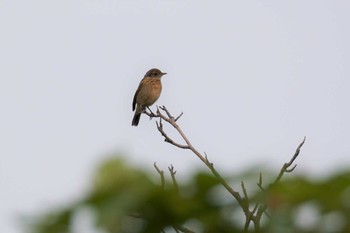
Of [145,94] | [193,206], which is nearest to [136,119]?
[145,94]

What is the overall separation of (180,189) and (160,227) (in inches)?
3.0

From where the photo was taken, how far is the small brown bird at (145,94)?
18.0m

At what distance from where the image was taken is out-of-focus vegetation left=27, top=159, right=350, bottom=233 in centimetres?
89

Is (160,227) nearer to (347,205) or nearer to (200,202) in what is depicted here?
(200,202)

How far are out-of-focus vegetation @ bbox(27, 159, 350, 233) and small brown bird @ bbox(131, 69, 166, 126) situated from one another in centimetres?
1680

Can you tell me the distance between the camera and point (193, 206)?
3.13 ft

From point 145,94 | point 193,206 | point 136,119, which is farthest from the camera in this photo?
point 136,119

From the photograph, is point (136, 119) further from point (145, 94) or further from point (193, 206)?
point (193, 206)

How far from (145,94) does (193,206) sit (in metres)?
17.2

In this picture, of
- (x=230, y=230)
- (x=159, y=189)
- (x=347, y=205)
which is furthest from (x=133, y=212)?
(x=347, y=205)

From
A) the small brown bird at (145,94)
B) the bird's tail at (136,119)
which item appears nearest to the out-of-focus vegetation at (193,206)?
the small brown bird at (145,94)

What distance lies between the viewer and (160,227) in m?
1.01

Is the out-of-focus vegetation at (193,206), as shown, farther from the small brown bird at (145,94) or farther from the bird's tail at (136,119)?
the bird's tail at (136,119)

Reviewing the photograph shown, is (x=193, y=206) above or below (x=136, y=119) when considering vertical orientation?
above
